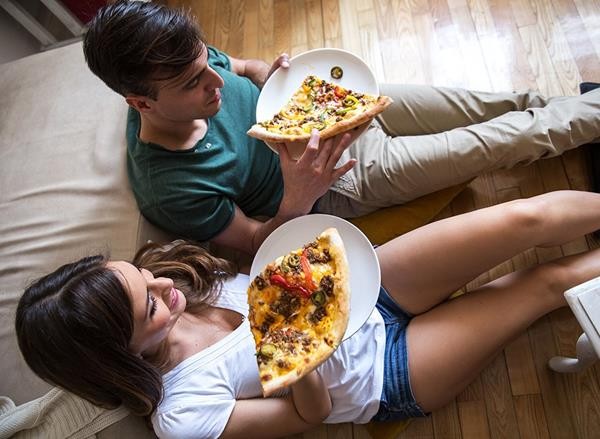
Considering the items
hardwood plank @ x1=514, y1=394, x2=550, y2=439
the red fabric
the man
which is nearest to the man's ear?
the man

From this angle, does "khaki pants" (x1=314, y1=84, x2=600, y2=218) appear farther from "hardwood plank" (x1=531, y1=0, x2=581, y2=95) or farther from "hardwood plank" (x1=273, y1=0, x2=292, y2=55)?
"hardwood plank" (x1=273, y1=0, x2=292, y2=55)

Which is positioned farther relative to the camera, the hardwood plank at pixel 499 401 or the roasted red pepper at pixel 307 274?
the hardwood plank at pixel 499 401

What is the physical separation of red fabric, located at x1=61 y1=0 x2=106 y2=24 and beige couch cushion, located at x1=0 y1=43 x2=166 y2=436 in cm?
91

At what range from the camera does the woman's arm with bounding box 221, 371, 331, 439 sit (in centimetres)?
123

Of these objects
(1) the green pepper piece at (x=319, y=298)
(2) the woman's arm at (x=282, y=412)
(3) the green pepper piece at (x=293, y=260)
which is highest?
(3) the green pepper piece at (x=293, y=260)

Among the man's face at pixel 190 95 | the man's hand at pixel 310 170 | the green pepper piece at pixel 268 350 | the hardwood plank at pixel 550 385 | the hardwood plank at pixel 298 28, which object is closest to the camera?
the green pepper piece at pixel 268 350

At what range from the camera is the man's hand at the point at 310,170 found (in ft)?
4.62

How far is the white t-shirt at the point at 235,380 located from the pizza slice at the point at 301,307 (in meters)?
0.15

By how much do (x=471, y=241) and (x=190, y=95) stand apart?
37.0 inches

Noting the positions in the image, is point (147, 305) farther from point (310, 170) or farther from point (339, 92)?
point (339, 92)

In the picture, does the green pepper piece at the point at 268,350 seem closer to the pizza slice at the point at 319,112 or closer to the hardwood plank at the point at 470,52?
the pizza slice at the point at 319,112

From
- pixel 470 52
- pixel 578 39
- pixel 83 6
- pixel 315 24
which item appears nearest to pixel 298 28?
pixel 315 24

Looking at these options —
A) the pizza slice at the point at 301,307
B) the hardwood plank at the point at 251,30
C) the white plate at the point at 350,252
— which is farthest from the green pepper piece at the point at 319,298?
the hardwood plank at the point at 251,30

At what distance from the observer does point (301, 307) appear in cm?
125
